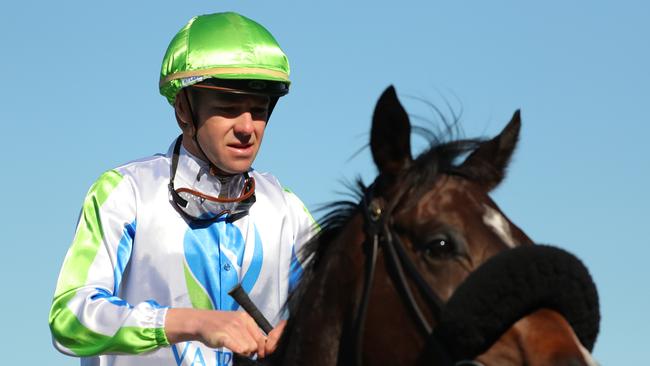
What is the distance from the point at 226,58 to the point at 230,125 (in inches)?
14.2

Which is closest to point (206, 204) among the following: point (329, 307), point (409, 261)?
point (329, 307)

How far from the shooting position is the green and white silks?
516cm

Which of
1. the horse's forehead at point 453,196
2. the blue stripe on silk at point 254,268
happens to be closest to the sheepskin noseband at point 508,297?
the horse's forehead at point 453,196

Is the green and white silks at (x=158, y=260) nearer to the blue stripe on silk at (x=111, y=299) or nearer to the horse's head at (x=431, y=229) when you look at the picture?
the blue stripe on silk at (x=111, y=299)

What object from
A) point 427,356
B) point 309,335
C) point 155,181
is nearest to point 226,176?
point 155,181

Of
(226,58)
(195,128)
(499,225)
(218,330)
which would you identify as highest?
(226,58)

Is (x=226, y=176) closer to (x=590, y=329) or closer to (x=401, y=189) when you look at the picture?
(x=401, y=189)

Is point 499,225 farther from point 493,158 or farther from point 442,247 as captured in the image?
point 493,158

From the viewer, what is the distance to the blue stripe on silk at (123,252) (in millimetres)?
5527

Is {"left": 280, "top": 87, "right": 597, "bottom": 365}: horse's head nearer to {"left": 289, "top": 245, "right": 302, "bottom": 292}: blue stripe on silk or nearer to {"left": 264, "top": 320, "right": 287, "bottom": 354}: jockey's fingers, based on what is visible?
{"left": 264, "top": 320, "right": 287, "bottom": 354}: jockey's fingers

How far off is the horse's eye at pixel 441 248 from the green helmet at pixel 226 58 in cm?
184

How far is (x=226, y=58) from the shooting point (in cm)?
569

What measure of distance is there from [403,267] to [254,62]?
187 centimetres

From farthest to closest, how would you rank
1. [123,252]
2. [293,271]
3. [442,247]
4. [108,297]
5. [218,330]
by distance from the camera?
[293,271]
[123,252]
[108,297]
[218,330]
[442,247]
